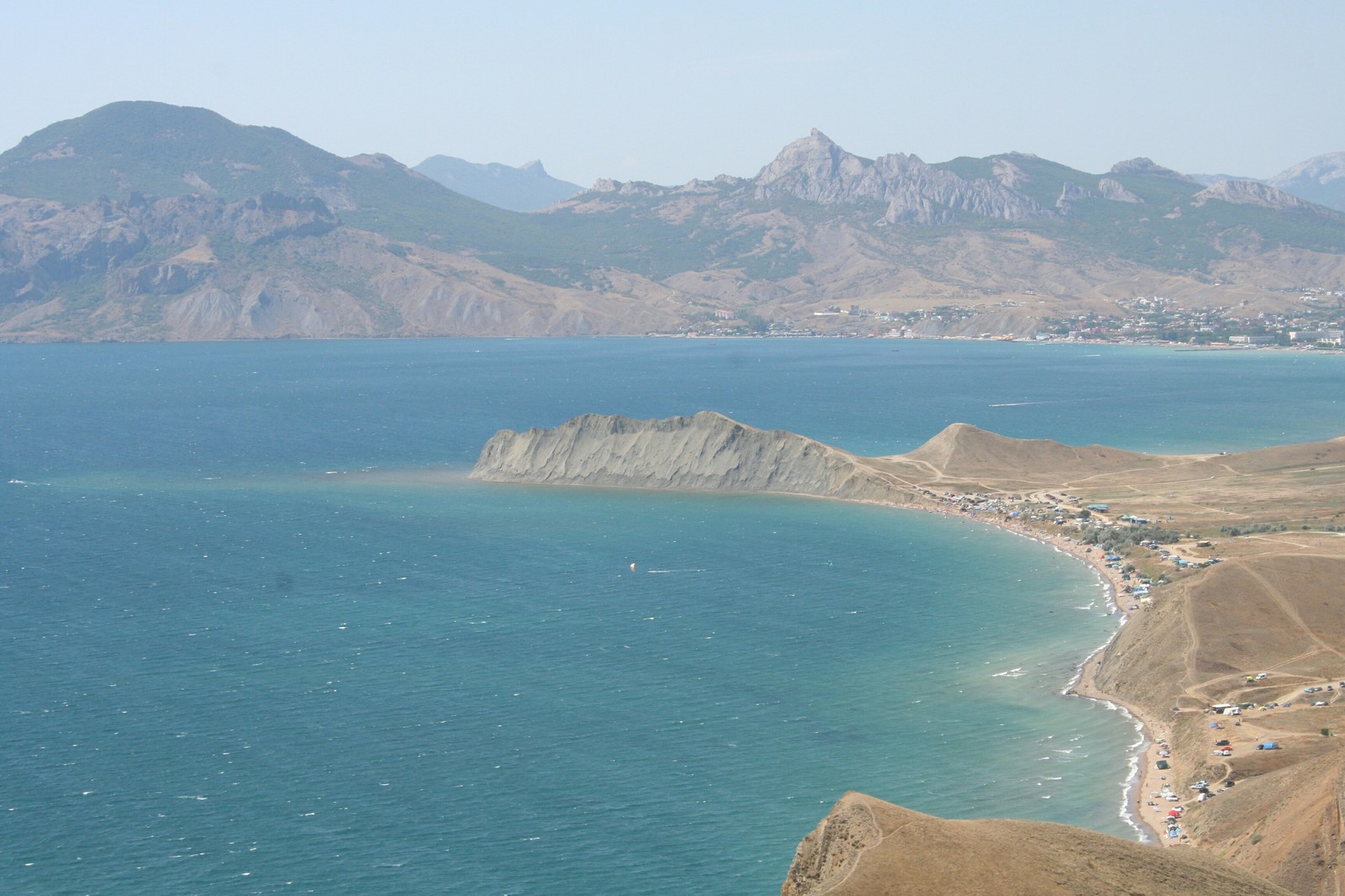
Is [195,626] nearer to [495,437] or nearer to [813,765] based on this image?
[813,765]

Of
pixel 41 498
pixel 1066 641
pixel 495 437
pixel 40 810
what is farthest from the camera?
pixel 495 437

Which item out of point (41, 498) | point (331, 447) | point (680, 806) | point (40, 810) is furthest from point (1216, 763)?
point (331, 447)

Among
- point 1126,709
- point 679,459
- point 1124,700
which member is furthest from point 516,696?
point 679,459

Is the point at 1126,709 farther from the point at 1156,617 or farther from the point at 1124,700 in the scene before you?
the point at 1156,617

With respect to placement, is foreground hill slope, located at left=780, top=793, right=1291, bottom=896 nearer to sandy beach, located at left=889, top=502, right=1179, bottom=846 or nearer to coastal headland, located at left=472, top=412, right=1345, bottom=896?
coastal headland, located at left=472, top=412, right=1345, bottom=896

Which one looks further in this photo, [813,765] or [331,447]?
[331,447]

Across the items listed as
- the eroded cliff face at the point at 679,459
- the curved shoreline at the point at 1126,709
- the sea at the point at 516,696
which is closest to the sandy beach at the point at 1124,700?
the curved shoreline at the point at 1126,709
